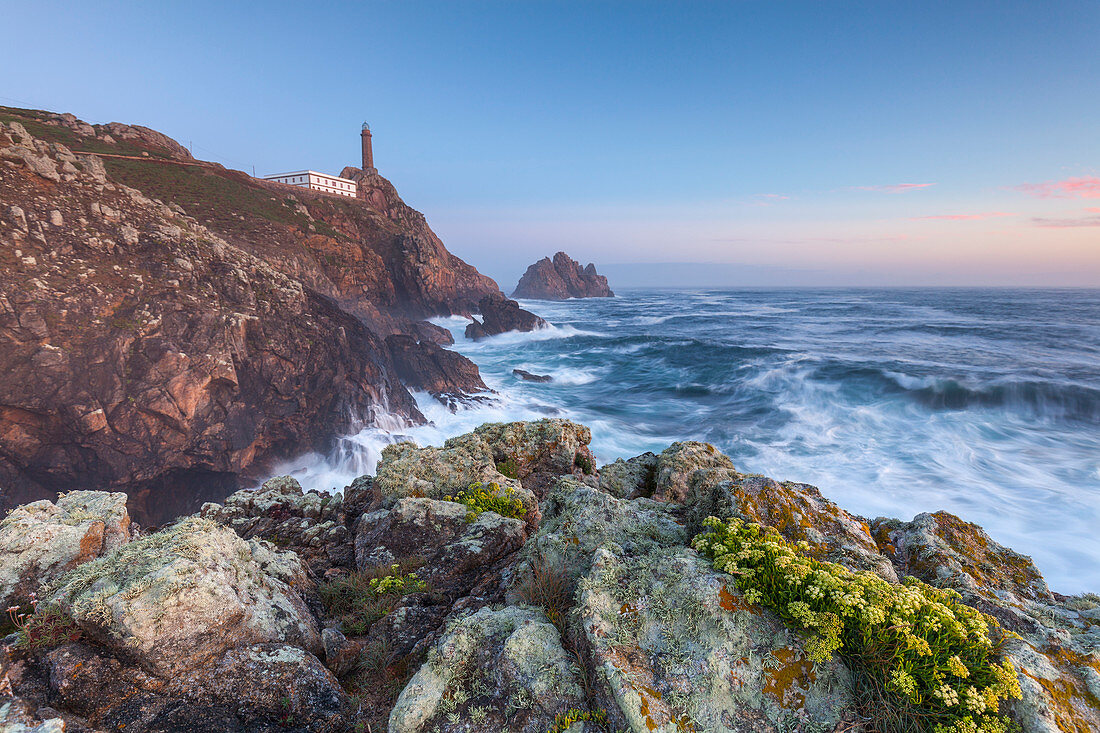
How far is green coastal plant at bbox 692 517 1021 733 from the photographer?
263 centimetres

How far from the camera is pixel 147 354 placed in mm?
18047

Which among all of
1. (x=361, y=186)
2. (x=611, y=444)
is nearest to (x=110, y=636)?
(x=611, y=444)

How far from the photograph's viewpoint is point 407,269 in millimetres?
57062

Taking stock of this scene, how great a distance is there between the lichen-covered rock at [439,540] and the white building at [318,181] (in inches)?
2861

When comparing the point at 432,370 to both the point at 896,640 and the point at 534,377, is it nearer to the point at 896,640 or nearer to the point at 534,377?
the point at 534,377

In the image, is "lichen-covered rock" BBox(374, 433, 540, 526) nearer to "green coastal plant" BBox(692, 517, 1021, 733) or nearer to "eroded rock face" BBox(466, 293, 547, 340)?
"green coastal plant" BBox(692, 517, 1021, 733)

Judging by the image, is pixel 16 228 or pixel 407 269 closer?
pixel 16 228

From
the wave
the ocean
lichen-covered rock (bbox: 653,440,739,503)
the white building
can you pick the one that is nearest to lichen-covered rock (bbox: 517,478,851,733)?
lichen-covered rock (bbox: 653,440,739,503)

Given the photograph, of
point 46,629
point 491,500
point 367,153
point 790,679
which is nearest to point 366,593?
point 491,500

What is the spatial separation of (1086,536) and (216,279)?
37354mm

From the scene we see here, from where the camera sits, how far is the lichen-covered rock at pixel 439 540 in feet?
19.6

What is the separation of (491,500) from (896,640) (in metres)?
6.03

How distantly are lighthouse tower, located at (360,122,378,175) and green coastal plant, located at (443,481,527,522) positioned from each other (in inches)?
3155

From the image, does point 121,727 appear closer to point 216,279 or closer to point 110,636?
point 110,636
